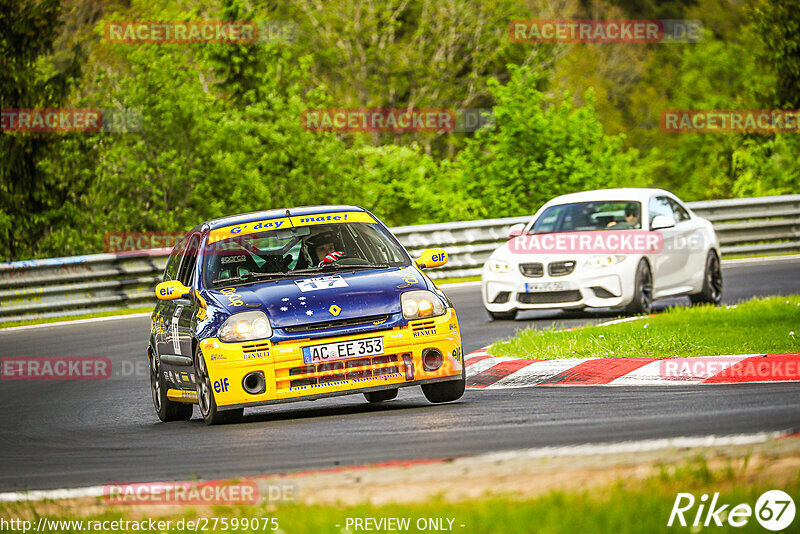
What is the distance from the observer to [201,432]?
29.3 feet

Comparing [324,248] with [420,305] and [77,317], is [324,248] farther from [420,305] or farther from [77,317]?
[77,317]

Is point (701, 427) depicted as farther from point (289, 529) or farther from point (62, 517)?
point (62, 517)

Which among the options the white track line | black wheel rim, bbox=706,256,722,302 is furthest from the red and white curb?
black wheel rim, bbox=706,256,722,302

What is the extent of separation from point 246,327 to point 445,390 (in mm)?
1539

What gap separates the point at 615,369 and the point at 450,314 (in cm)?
180

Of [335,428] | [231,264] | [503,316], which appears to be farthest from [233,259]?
[503,316]

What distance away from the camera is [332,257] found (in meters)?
10.0

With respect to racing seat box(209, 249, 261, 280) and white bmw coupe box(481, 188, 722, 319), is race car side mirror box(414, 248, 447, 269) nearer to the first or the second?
racing seat box(209, 249, 261, 280)

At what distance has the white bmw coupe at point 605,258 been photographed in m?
15.4

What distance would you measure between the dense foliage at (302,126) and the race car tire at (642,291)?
1459 cm

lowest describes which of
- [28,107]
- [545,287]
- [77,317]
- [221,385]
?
[77,317]

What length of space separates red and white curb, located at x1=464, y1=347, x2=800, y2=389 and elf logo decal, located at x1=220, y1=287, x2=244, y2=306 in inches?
96.0

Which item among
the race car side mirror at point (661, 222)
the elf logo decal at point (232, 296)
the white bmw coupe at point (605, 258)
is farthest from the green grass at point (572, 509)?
the race car side mirror at point (661, 222)

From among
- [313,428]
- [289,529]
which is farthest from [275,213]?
[289,529]
